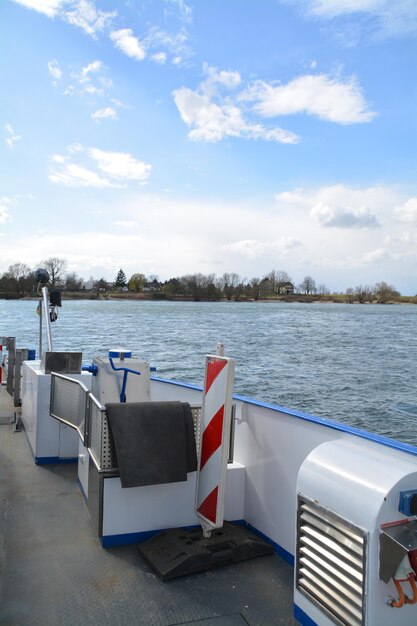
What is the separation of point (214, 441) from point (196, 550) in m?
0.64

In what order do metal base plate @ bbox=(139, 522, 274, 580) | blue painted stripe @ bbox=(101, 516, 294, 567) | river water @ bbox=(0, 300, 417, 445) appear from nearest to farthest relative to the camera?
metal base plate @ bbox=(139, 522, 274, 580) < blue painted stripe @ bbox=(101, 516, 294, 567) < river water @ bbox=(0, 300, 417, 445)

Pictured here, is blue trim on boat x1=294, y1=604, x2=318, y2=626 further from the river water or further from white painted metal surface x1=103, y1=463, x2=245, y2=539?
the river water

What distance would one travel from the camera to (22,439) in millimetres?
6090

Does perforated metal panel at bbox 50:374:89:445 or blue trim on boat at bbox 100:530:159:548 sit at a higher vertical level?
perforated metal panel at bbox 50:374:89:445

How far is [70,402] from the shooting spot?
4.70m

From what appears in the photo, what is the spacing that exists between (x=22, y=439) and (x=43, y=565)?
316 cm

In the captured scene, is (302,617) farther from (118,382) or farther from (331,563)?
(118,382)

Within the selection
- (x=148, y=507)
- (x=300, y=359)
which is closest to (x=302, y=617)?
(x=148, y=507)

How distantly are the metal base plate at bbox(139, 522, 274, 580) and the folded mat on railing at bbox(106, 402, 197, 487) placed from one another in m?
0.36

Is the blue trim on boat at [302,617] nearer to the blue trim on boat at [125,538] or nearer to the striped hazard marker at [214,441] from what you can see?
the striped hazard marker at [214,441]

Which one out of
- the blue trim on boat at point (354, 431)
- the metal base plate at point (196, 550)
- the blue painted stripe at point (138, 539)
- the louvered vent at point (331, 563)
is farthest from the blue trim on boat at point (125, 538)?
the louvered vent at point (331, 563)

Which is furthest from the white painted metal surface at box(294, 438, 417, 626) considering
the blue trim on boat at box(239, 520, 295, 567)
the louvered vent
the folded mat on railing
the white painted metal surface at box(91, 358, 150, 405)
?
the white painted metal surface at box(91, 358, 150, 405)

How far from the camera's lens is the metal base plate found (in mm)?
3068

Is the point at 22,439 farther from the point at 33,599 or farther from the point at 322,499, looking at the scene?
the point at 322,499
